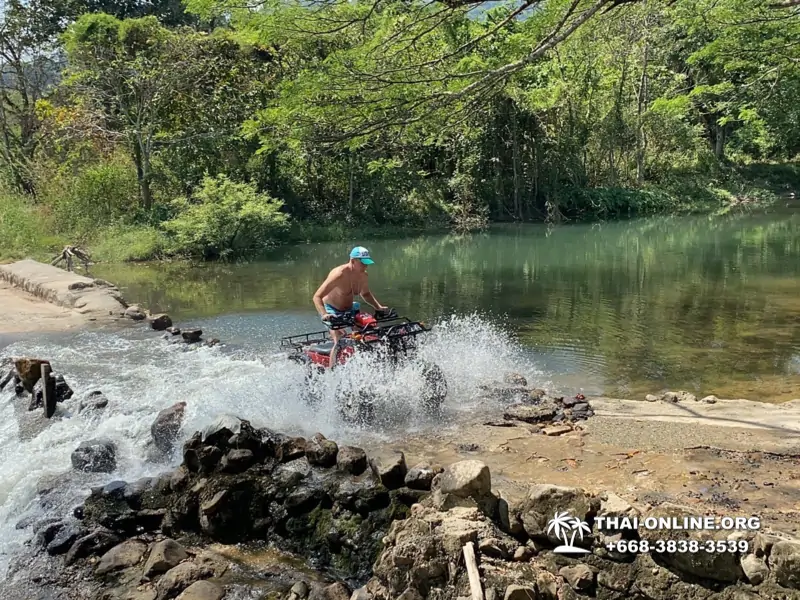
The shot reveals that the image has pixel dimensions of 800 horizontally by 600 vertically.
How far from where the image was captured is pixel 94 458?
23.1 ft

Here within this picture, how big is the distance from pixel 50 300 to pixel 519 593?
1458 cm

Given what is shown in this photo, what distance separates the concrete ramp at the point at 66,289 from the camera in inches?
572

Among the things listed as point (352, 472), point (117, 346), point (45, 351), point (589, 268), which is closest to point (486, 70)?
point (352, 472)

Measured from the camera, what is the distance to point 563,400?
843 centimetres

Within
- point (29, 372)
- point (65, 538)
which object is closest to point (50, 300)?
point (29, 372)

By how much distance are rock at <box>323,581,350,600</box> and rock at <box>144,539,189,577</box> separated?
1.28 metres

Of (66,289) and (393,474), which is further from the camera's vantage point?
(66,289)

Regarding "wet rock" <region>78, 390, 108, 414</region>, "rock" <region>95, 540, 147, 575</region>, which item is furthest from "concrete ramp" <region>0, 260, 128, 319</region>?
"rock" <region>95, 540, 147, 575</region>

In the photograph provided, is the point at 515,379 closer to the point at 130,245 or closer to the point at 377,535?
the point at 377,535

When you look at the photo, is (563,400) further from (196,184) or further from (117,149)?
(117,149)

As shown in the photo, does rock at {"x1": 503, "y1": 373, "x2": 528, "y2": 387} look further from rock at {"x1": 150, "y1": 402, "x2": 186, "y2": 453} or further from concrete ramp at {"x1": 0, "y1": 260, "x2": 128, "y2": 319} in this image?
concrete ramp at {"x1": 0, "y1": 260, "x2": 128, "y2": 319}

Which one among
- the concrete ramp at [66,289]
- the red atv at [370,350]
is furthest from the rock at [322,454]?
the concrete ramp at [66,289]

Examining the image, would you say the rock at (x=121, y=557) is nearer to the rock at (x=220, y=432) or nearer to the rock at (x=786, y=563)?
the rock at (x=220, y=432)

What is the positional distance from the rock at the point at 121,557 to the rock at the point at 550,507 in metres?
3.08
